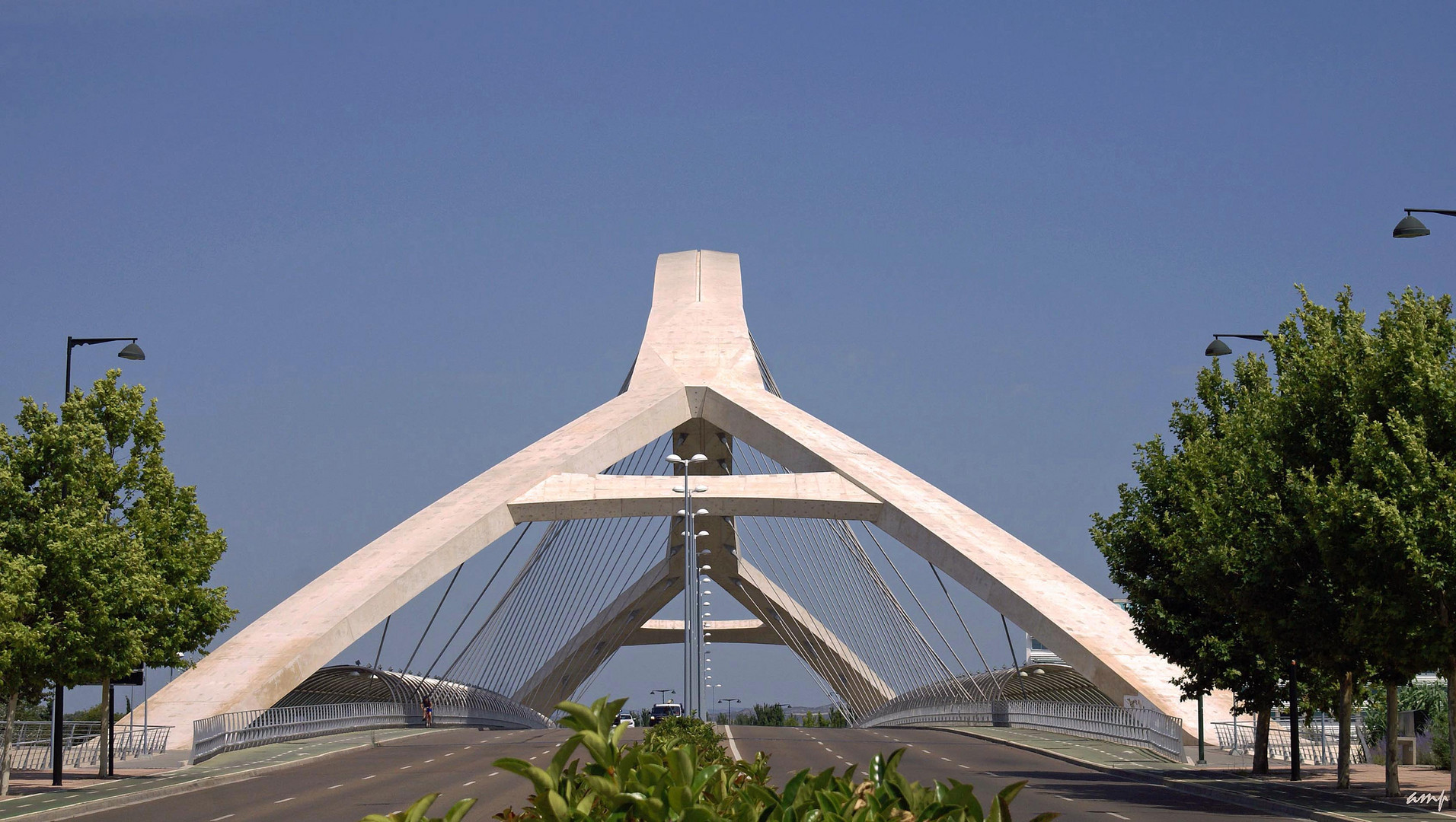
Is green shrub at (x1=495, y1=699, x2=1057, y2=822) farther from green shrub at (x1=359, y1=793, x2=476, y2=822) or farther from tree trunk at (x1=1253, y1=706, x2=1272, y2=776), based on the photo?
tree trunk at (x1=1253, y1=706, x2=1272, y2=776)

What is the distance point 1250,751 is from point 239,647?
81.4 ft

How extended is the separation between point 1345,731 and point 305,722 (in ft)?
82.6

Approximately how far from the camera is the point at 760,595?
65438mm

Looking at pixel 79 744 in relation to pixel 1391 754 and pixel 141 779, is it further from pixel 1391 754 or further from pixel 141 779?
pixel 1391 754

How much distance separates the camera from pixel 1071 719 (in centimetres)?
3909

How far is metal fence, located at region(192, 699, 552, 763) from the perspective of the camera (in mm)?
29972

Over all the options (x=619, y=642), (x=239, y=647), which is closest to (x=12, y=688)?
(x=239, y=647)

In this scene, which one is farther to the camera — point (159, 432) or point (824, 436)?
point (824, 436)

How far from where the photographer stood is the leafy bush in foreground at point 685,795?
4.45 metres

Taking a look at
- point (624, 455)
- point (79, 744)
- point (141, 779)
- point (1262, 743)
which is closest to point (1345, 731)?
point (1262, 743)

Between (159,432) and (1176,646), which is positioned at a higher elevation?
(159,432)

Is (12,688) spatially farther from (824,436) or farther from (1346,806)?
(824,436)

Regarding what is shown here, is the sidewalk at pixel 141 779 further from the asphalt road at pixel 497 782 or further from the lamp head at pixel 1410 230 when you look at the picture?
the lamp head at pixel 1410 230

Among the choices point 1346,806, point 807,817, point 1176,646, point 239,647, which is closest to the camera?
point 807,817
